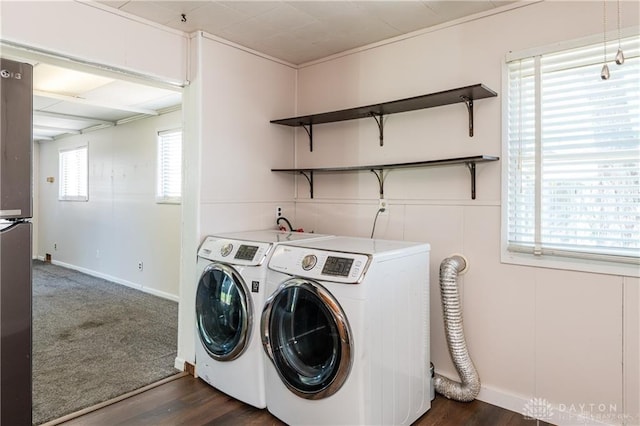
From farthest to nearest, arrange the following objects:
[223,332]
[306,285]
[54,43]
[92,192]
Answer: [92,192] → [223,332] → [54,43] → [306,285]

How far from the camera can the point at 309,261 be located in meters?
2.04

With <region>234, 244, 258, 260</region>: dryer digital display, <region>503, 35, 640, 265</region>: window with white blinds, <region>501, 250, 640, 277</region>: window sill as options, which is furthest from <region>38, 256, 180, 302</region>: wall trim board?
<region>503, 35, 640, 265</region>: window with white blinds

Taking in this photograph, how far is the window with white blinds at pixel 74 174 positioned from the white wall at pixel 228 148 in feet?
13.7

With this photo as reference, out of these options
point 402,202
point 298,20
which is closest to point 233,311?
point 402,202

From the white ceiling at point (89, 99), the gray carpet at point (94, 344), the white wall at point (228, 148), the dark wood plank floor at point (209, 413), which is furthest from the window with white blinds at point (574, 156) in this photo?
the white ceiling at point (89, 99)

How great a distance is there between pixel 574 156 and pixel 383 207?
3.87 ft

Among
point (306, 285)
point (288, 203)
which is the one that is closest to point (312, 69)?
point (288, 203)

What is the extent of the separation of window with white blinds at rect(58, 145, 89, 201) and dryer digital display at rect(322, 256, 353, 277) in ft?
17.8

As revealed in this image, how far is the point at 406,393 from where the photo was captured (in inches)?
82.5

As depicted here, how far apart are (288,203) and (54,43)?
1.89m

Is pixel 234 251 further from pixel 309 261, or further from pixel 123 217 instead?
pixel 123 217

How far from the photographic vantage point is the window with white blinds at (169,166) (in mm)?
4551

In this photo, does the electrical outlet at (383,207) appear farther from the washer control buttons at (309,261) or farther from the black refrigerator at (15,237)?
the black refrigerator at (15,237)

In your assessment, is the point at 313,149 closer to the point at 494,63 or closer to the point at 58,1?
the point at 494,63
